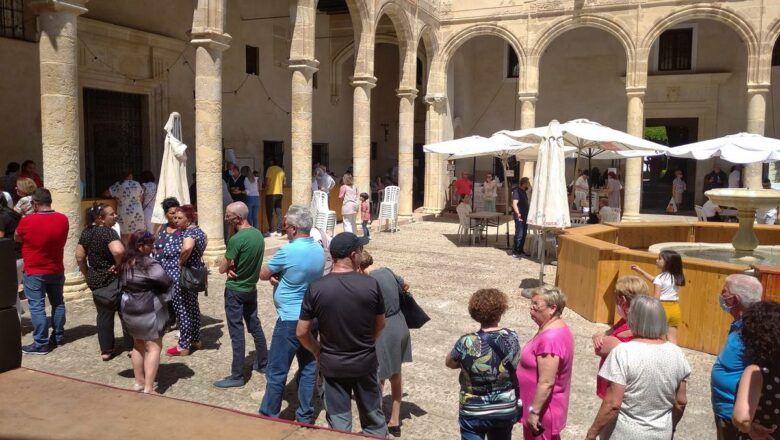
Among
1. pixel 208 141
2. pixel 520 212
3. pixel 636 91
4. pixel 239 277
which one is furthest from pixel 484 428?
pixel 636 91

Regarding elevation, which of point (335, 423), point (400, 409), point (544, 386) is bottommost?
point (400, 409)

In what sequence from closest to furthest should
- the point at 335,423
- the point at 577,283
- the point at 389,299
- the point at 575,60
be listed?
the point at 335,423 < the point at 389,299 < the point at 577,283 < the point at 575,60

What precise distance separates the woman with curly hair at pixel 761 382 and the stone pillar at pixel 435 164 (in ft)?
51.1

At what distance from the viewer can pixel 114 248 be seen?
5230 millimetres

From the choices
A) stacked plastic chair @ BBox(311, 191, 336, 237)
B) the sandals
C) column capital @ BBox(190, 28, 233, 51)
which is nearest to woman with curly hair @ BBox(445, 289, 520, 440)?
the sandals

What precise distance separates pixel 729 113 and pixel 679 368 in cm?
1886

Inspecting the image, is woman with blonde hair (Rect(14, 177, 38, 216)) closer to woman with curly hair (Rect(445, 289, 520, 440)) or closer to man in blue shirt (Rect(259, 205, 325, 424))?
man in blue shirt (Rect(259, 205, 325, 424))

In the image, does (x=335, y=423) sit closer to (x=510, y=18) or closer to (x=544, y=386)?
(x=544, y=386)

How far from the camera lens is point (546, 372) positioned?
302 cm

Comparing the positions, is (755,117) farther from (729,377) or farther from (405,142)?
(729,377)

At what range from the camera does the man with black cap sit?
345cm

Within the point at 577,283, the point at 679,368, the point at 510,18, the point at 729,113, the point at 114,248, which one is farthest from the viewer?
the point at 729,113

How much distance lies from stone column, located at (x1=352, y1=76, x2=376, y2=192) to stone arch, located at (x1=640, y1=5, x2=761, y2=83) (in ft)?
25.2

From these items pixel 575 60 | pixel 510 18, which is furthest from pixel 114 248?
pixel 575 60
